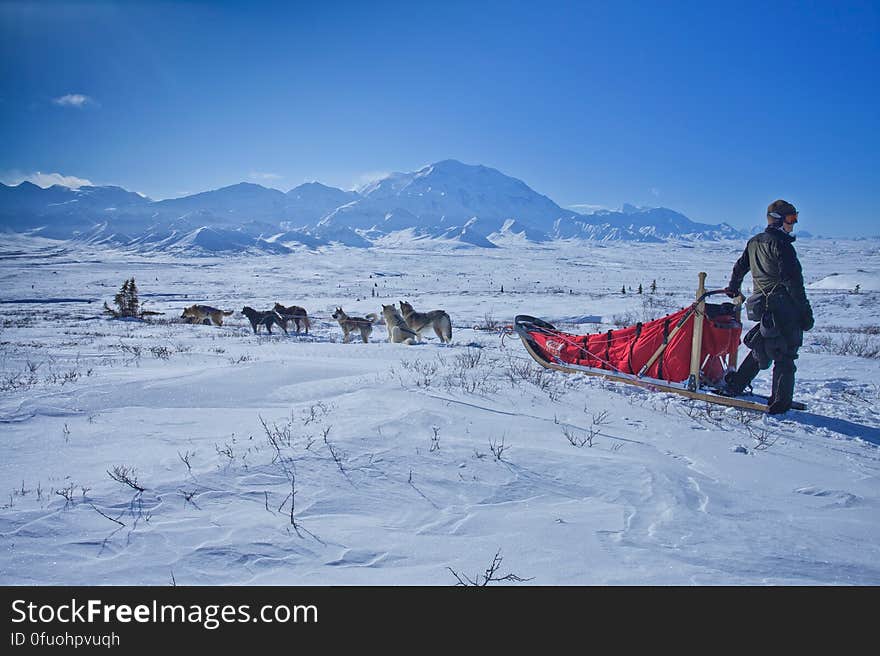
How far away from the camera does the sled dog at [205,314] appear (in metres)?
19.7

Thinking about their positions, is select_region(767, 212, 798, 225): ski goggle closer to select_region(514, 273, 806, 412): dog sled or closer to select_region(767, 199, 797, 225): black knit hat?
select_region(767, 199, 797, 225): black knit hat

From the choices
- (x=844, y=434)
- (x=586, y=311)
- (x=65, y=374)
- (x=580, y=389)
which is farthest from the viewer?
(x=586, y=311)

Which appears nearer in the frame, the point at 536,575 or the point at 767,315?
the point at 536,575

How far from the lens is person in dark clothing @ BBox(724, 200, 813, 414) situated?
4398 mm

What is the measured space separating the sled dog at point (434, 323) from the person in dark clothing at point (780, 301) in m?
7.90

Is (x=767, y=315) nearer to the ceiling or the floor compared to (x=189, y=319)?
nearer to the ceiling

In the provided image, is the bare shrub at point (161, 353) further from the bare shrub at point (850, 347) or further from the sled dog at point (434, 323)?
the bare shrub at point (850, 347)

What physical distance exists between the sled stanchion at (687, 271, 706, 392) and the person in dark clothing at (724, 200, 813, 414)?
0.49 meters

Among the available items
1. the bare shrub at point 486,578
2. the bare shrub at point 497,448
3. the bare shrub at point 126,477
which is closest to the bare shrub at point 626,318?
the bare shrub at point 497,448

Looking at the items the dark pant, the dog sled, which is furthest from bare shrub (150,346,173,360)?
the dark pant
